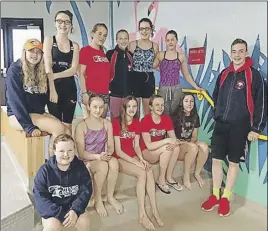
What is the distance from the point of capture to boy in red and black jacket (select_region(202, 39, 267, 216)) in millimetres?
1075

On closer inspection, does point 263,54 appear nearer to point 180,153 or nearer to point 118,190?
point 180,153

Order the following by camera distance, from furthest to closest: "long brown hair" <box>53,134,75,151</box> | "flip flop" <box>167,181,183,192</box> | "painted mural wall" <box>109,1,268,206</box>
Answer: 1. "flip flop" <box>167,181,183,192</box>
2. "long brown hair" <box>53,134,75,151</box>
3. "painted mural wall" <box>109,1,268,206</box>

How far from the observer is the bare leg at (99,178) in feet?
3.96

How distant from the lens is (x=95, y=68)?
119cm

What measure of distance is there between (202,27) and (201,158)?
39cm

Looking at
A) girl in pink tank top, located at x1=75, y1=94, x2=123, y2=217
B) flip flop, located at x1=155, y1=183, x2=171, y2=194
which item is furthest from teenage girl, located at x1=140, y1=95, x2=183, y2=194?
girl in pink tank top, located at x1=75, y1=94, x2=123, y2=217

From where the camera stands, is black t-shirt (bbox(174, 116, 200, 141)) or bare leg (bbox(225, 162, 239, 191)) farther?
black t-shirt (bbox(174, 116, 200, 141))

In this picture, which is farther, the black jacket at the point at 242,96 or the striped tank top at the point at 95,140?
the striped tank top at the point at 95,140

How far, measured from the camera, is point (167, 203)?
1.24 meters

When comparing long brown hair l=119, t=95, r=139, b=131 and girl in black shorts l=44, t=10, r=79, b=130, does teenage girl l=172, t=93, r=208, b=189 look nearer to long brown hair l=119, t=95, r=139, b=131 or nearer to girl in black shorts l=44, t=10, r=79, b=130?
long brown hair l=119, t=95, r=139, b=131

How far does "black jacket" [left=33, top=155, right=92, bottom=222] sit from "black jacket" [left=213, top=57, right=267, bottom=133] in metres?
0.43

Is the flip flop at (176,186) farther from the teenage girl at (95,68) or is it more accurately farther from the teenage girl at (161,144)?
the teenage girl at (95,68)

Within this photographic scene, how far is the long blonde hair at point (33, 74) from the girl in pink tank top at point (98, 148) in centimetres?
15

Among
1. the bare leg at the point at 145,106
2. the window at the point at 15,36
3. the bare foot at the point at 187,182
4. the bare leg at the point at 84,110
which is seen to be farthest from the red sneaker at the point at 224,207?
the window at the point at 15,36
